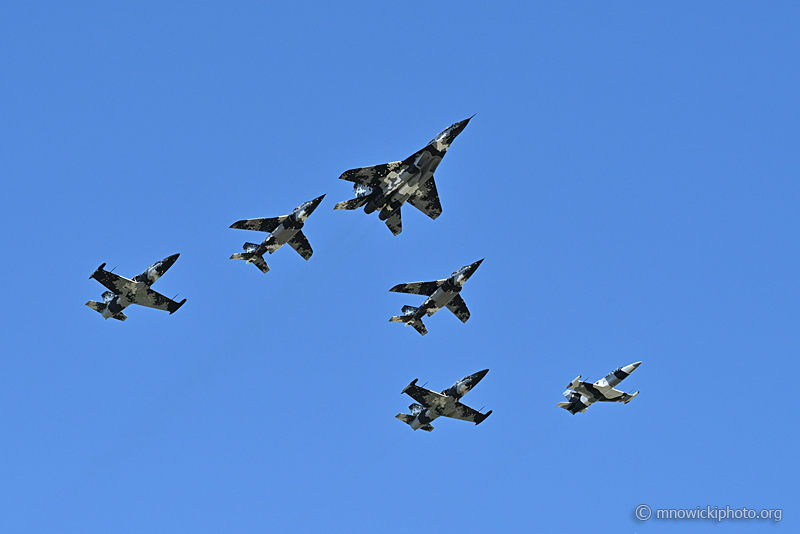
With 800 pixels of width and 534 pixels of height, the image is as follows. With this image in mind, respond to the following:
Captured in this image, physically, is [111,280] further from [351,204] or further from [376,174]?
[376,174]

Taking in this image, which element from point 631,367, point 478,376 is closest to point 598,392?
point 631,367

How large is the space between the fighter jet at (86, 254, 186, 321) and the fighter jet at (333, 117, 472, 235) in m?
18.1

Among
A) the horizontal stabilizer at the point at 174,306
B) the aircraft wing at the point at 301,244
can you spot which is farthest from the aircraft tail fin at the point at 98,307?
the aircraft wing at the point at 301,244

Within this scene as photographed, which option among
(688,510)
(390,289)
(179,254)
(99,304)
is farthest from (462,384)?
(99,304)

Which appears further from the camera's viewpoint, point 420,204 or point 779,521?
point 420,204

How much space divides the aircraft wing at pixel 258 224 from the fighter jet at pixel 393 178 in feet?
24.9

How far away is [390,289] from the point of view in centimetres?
8119

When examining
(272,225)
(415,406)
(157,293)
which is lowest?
(415,406)

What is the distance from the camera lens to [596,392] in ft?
269

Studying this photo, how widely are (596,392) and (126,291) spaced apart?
156 ft

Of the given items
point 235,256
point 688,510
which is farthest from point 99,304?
point 688,510

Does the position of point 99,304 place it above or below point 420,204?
below

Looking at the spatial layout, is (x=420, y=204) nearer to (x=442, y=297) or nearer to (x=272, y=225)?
(x=442, y=297)

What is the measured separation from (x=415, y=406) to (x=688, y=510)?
27161mm
